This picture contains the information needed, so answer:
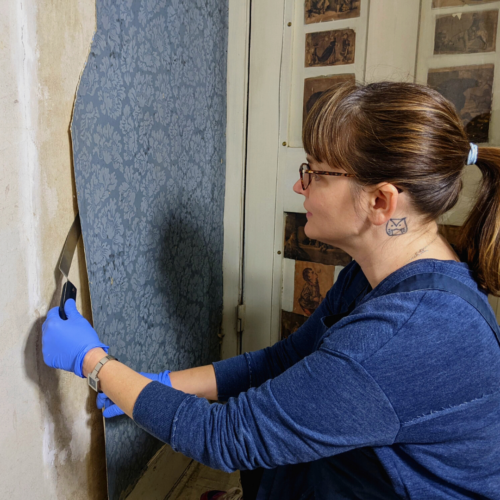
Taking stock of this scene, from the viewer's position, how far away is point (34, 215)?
0.78m

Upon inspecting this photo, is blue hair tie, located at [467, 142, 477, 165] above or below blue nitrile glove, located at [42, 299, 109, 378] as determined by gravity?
above

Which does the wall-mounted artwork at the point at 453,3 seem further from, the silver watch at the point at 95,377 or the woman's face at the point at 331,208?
the silver watch at the point at 95,377

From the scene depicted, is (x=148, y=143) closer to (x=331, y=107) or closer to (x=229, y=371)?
(x=331, y=107)

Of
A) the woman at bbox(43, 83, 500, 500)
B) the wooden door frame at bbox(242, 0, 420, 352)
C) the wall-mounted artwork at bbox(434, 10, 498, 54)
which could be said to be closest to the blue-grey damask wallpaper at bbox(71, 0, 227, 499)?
the wooden door frame at bbox(242, 0, 420, 352)

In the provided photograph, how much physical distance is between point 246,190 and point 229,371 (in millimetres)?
668

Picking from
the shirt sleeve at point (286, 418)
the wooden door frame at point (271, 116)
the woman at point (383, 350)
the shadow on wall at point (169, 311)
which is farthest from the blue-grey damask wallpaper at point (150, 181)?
the shirt sleeve at point (286, 418)

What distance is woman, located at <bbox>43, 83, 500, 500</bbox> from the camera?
651 millimetres

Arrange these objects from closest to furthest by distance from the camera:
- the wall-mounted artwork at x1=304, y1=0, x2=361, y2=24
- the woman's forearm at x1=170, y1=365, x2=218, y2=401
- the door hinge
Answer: the woman's forearm at x1=170, y1=365, x2=218, y2=401 < the wall-mounted artwork at x1=304, y1=0, x2=361, y2=24 < the door hinge

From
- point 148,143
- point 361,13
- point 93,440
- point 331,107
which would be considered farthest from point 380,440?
point 361,13

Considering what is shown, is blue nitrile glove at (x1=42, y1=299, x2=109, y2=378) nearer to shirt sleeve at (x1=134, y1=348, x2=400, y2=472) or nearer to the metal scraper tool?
the metal scraper tool

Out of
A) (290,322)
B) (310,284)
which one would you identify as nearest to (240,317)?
(290,322)

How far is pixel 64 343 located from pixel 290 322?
0.90 m

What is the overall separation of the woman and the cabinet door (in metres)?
0.53

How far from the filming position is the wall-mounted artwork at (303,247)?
1.42m
